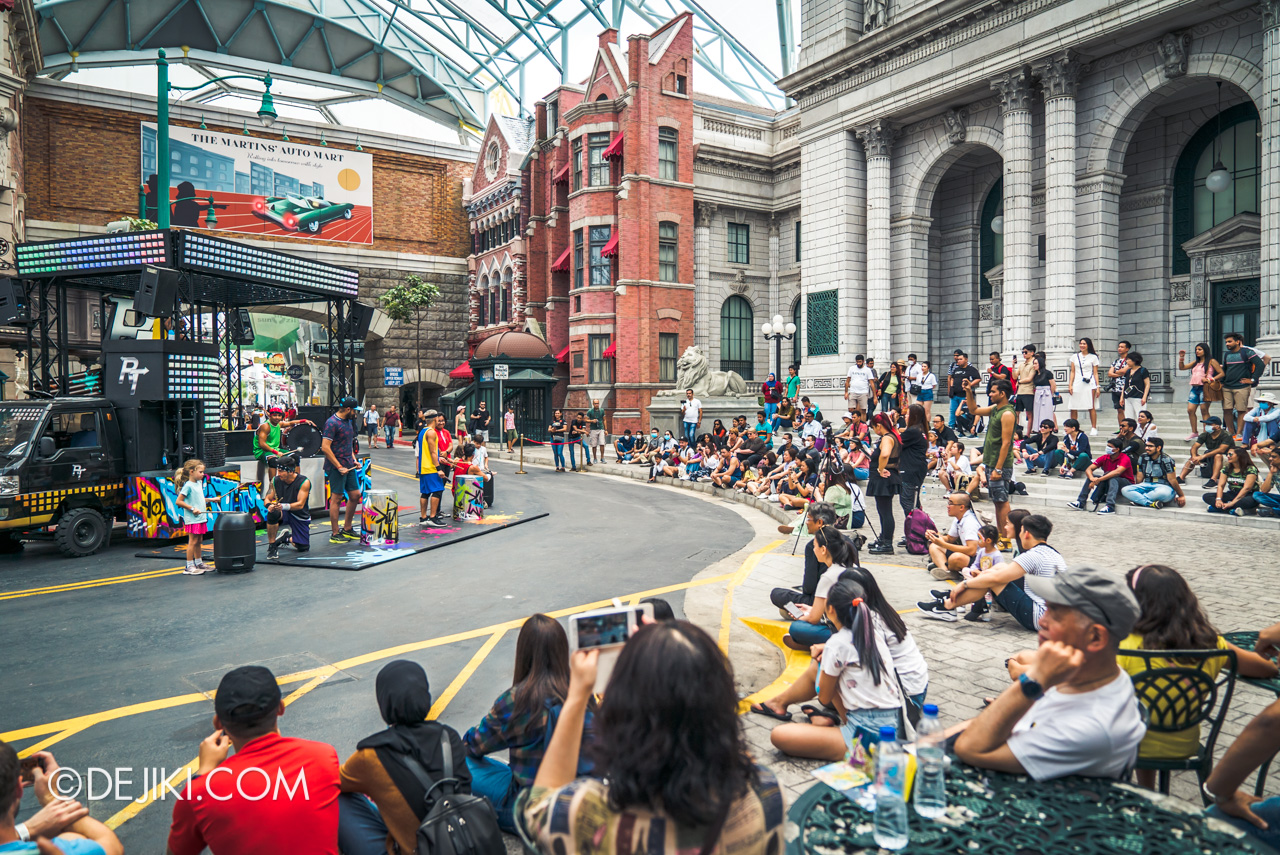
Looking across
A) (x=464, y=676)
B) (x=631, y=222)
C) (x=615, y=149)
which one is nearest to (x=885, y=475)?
(x=464, y=676)

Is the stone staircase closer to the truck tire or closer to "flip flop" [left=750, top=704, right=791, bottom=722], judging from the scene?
"flip flop" [left=750, top=704, right=791, bottom=722]

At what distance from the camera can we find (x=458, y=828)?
2.99 metres

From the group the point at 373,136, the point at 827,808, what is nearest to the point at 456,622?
the point at 827,808

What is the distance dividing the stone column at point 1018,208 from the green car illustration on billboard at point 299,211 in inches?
1423

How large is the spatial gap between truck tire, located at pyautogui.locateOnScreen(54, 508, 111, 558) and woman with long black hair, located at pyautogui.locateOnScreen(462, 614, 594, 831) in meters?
10.4

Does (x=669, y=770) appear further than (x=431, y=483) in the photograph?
No

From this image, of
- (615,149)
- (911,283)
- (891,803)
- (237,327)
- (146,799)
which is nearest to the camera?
(891,803)

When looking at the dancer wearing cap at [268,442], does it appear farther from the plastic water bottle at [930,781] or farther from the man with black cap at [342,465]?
the plastic water bottle at [930,781]

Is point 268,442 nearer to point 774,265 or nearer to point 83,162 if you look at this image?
point 774,265

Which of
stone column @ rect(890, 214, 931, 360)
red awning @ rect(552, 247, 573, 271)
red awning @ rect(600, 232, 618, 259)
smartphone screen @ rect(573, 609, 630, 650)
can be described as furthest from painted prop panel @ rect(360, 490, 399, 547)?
red awning @ rect(552, 247, 573, 271)

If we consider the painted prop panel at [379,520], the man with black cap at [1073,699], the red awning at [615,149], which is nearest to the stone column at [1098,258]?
the painted prop panel at [379,520]

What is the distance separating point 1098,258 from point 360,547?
2026 centimetres

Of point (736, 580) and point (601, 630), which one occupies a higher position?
point (601, 630)

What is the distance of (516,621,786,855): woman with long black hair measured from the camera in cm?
192
